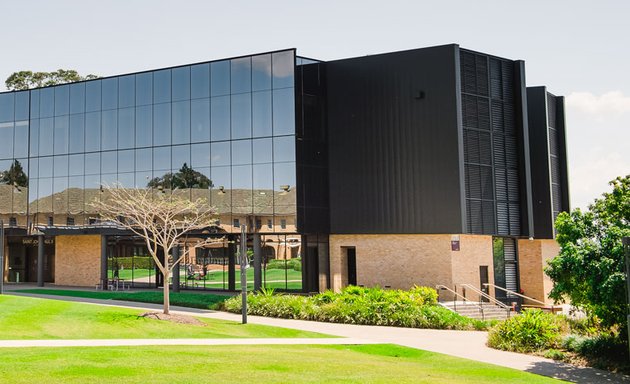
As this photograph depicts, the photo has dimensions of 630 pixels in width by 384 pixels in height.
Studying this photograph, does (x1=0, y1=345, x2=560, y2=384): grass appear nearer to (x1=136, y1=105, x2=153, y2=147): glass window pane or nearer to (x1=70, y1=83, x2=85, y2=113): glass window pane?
(x1=136, y1=105, x2=153, y2=147): glass window pane

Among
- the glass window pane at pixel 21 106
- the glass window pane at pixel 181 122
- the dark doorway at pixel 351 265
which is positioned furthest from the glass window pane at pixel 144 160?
the dark doorway at pixel 351 265

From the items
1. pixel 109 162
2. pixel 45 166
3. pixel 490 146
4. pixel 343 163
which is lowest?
pixel 343 163

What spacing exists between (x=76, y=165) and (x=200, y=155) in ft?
33.8

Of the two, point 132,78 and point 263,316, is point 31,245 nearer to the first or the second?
point 132,78

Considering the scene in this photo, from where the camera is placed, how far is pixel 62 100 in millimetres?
47031

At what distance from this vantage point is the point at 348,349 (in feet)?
74.7

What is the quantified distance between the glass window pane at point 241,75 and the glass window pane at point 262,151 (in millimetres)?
3317

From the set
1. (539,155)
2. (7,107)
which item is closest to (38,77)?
(7,107)

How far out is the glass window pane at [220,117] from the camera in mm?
40781

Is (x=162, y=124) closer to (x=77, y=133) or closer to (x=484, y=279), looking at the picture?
(x=77, y=133)

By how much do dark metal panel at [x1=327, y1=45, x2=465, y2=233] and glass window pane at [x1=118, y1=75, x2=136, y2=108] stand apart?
13179mm

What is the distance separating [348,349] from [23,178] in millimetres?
34340

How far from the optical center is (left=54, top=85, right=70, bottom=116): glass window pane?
154ft

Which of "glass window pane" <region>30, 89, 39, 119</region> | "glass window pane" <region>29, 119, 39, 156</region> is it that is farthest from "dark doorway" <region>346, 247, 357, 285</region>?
"glass window pane" <region>30, 89, 39, 119</region>
